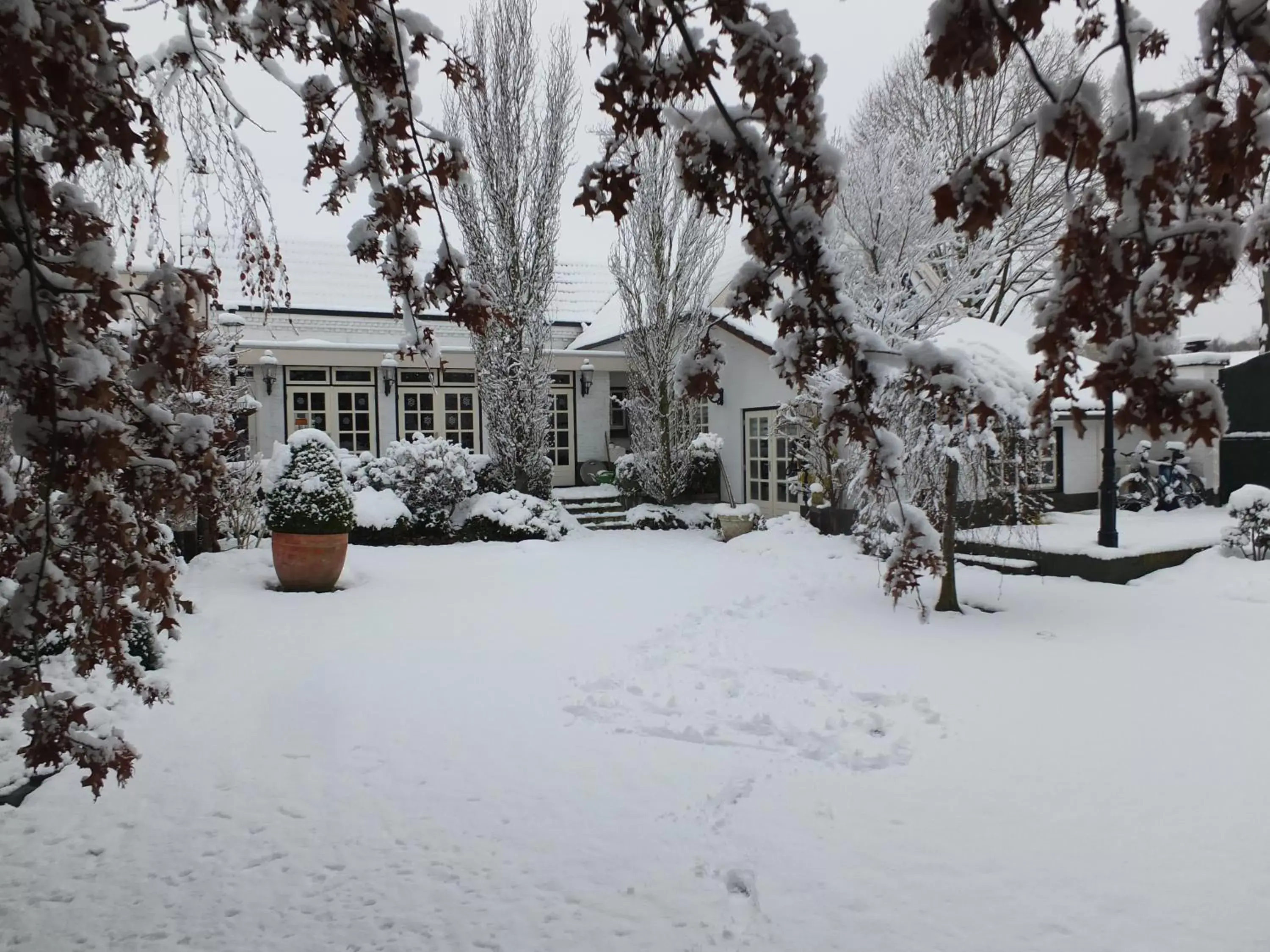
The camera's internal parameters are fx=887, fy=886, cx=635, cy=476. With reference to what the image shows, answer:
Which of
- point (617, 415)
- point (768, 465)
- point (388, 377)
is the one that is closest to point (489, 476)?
point (388, 377)

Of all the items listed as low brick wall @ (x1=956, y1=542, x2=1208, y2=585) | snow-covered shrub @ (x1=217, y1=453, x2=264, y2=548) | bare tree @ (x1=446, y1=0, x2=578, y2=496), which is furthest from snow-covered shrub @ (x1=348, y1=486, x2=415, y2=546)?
low brick wall @ (x1=956, y1=542, x2=1208, y2=585)

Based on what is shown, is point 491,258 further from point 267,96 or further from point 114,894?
point 114,894

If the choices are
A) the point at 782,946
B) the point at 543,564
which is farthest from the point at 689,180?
the point at 543,564

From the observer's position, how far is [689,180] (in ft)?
8.26

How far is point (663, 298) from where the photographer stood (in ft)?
50.6

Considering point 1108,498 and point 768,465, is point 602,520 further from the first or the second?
point 1108,498

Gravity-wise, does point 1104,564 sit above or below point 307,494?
below

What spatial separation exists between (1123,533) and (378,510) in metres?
9.88

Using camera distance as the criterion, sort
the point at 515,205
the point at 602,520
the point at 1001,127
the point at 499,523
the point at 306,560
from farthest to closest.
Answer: the point at 1001,127 → the point at 602,520 → the point at 515,205 → the point at 499,523 → the point at 306,560

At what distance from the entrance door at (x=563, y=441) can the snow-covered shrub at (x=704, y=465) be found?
3.29 m

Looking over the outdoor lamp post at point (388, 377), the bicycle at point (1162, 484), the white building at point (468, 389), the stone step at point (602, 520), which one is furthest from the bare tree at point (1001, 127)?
the outdoor lamp post at point (388, 377)

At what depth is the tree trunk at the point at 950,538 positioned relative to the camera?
7.79m

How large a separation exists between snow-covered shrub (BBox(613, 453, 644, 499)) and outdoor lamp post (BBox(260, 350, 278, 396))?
6144mm

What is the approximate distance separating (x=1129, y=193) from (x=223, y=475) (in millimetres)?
2637
